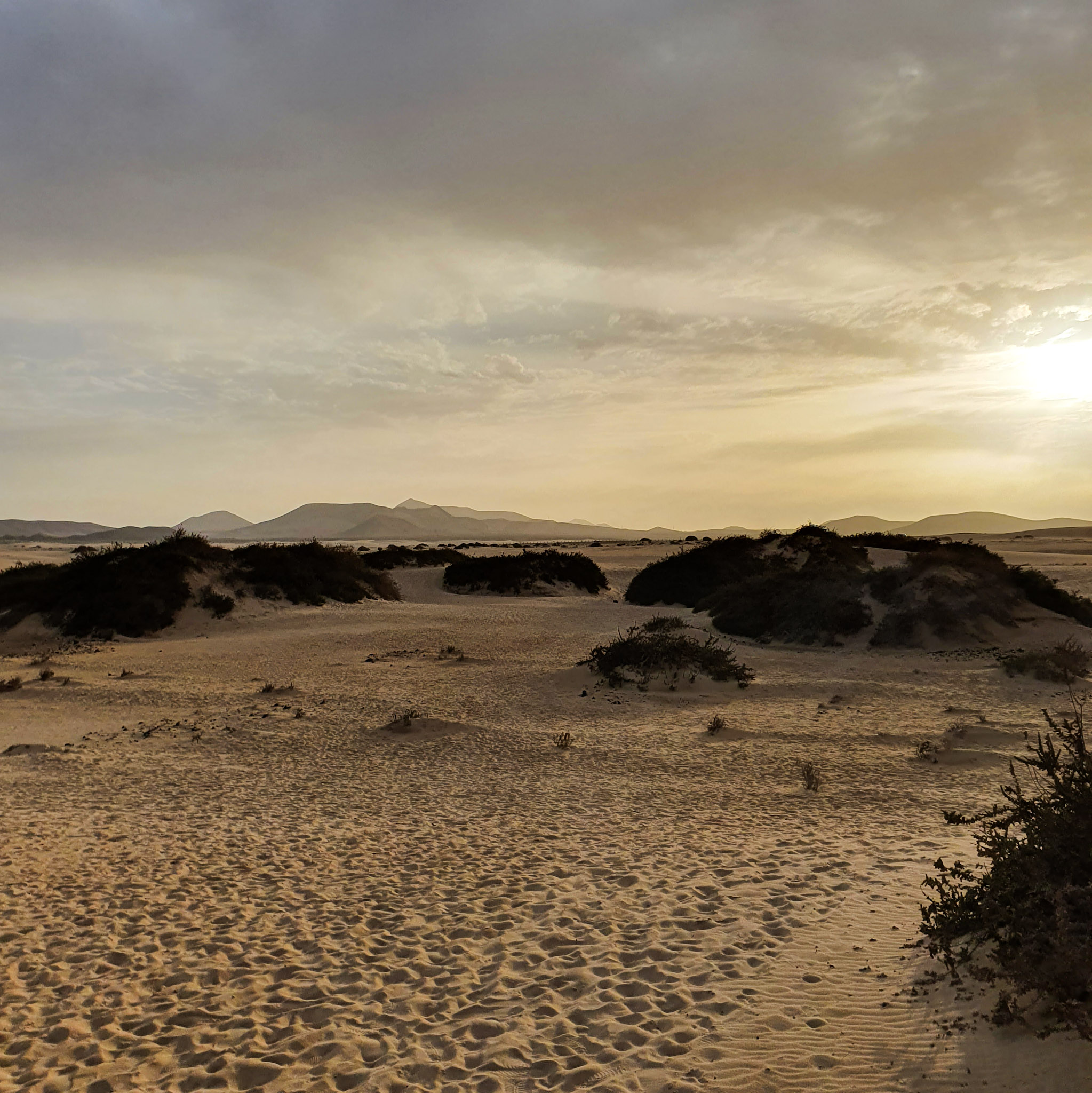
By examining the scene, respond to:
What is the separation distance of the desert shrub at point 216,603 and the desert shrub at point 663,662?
15.4 m

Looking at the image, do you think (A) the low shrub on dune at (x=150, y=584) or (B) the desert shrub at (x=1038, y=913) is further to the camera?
(A) the low shrub on dune at (x=150, y=584)

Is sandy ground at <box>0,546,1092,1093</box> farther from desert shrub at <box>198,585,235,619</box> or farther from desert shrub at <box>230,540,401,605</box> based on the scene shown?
desert shrub at <box>230,540,401,605</box>

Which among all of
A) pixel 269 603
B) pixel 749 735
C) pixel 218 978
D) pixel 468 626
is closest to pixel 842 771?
pixel 749 735

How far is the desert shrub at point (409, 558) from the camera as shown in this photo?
159 feet

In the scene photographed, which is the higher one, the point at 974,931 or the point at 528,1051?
the point at 974,931

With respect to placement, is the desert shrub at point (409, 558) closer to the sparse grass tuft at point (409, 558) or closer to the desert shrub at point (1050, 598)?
the sparse grass tuft at point (409, 558)

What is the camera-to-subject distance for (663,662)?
17.6m

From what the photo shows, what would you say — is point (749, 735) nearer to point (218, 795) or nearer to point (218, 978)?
point (218, 795)

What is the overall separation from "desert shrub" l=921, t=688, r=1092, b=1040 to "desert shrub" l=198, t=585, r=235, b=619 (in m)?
26.4

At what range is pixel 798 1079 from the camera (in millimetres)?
4227

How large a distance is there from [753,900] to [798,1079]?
249cm

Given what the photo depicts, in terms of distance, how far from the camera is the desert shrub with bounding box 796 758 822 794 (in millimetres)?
10141

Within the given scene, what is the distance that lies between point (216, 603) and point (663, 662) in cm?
1771

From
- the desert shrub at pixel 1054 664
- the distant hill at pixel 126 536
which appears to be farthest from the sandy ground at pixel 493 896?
the distant hill at pixel 126 536
